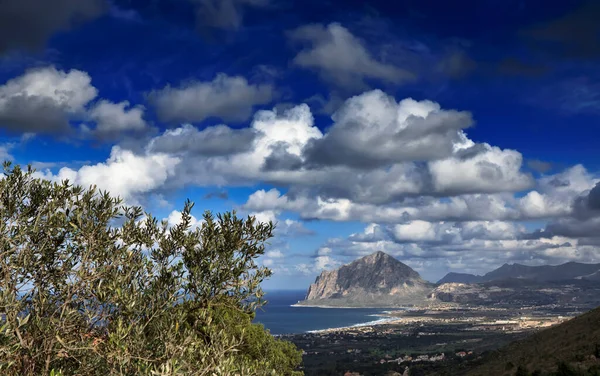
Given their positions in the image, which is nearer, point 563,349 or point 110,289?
point 110,289

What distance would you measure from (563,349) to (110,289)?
6976 centimetres

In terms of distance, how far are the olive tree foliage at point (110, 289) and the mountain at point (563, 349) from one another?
49099mm

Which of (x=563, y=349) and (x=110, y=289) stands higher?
(x=110, y=289)

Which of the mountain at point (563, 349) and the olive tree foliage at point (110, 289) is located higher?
the olive tree foliage at point (110, 289)

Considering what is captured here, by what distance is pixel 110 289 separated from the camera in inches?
503

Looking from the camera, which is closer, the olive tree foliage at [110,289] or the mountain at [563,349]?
the olive tree foliage at [110,289]

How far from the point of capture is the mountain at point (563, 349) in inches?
2141

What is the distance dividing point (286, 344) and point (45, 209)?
3865 cm

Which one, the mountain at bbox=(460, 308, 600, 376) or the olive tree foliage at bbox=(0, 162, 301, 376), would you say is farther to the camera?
the mountain at bbox=(460, 308, 600, 376)

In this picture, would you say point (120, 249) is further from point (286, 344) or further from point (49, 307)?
point (286, 344)

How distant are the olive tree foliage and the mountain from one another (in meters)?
49.1

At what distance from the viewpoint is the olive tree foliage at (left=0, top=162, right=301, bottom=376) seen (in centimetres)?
1207

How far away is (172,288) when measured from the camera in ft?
48.3

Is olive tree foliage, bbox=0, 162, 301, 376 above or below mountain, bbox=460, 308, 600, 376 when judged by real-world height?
above
